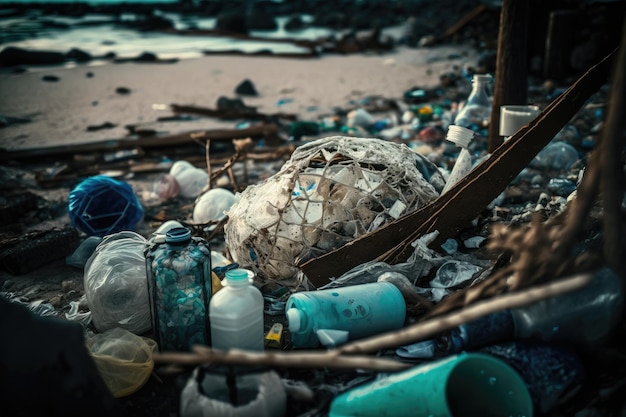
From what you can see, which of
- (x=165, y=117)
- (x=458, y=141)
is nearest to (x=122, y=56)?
(x=165, y=117)

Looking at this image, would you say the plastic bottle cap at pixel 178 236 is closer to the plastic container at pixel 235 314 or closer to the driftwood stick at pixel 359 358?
the plastic container at pixel 235 314

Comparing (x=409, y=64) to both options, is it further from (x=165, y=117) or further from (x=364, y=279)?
(x=364, y=279)

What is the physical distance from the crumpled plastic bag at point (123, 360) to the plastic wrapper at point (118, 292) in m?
0.18

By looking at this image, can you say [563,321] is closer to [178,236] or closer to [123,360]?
[178,236]

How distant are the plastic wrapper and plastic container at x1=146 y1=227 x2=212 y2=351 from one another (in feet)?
0.55

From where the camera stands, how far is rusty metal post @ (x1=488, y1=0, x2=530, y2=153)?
13.8ft

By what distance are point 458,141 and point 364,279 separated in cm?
93

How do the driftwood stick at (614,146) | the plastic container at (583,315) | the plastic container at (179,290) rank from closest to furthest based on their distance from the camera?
the driftwood stick at (614,146)
the plastic container at (583,315)
the plastic container at (179,290)

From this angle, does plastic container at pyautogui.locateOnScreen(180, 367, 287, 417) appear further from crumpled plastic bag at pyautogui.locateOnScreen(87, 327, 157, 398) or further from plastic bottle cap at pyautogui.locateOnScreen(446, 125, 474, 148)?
plastic bottle cap at pyautogui.locateOnScreen(446, 125, 474, 148)

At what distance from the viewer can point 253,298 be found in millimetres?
2084

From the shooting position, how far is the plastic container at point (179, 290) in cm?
227

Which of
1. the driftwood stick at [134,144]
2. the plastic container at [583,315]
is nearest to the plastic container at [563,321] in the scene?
the plastic container at [583,315]

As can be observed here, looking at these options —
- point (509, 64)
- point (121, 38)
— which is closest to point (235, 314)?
point (509, 64)

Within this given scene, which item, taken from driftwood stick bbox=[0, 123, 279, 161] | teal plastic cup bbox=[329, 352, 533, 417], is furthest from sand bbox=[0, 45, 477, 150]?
teal plastic cup bbox=[329, 352, 533, 417]
